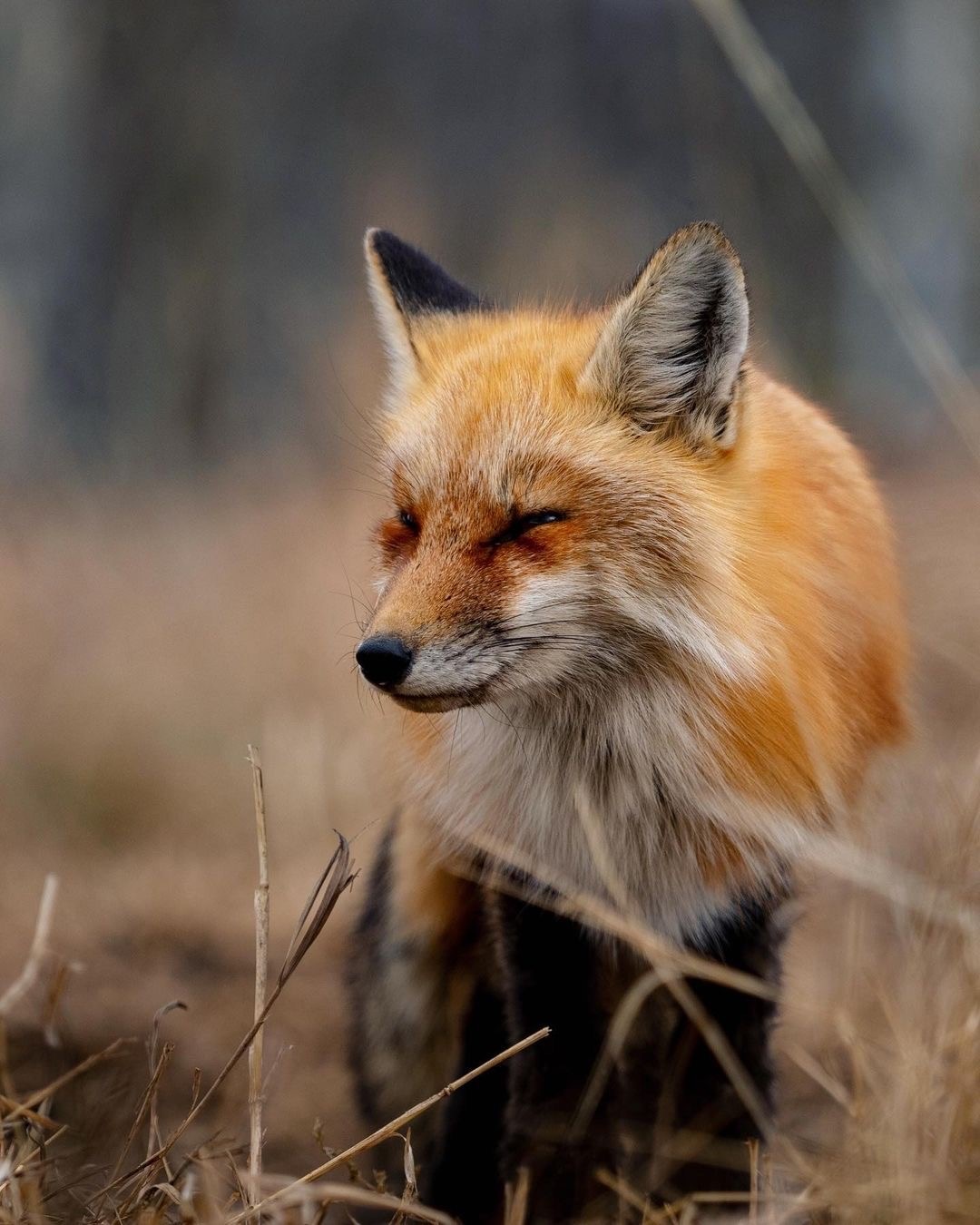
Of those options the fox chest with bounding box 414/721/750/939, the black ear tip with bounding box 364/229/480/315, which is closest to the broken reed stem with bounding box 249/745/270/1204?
the fox chest with bounding box 414/721/750/939

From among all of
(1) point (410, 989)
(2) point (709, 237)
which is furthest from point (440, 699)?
(1) point (410, 989)

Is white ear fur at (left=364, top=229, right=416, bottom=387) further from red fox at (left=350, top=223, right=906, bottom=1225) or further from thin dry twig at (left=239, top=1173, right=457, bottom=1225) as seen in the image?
thin dry twig at (left=239, top=1173, right=457, bottom=1225)

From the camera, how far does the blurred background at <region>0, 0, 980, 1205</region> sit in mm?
4801

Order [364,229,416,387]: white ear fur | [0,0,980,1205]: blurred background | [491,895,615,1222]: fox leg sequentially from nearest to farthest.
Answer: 1. [491,895,615,1222]: fox leg
2. [364,229,416,387]: white ear fur
3. [0,0,980,1205]: blurred background

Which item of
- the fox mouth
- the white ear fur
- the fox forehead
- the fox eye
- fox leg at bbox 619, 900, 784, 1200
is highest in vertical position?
the white ear fur

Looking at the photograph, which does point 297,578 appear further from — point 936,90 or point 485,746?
point 936,90

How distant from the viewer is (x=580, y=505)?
2443 millimetres

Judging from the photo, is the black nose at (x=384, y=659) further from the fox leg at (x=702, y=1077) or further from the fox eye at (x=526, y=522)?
the fox leg at (x=702, y=1077)

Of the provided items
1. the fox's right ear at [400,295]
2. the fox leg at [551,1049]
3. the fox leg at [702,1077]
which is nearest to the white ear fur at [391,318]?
the fox's right ear at [400,295]

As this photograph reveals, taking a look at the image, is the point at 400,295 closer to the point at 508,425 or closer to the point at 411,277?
the point at 411,277

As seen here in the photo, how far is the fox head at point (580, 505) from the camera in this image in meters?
2.31

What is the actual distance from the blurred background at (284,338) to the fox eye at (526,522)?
646mm

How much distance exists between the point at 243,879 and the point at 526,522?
123 inches

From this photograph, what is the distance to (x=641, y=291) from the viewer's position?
2473 millimetres
